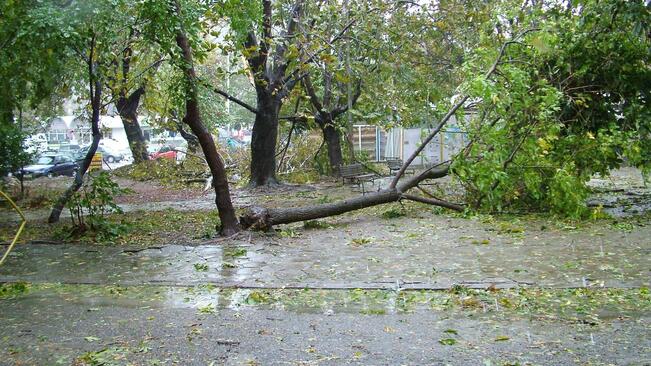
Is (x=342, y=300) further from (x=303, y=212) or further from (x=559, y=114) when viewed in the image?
(x=559, y=114)

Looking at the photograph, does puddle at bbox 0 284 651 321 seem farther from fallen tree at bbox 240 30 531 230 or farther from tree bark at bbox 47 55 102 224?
tree bark at bbox 47 55 102 224

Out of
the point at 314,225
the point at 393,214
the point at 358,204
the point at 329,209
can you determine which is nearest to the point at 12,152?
the point at 314,225

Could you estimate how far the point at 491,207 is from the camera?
11.9 m

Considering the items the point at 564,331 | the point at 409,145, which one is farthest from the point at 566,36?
the point at 409,145

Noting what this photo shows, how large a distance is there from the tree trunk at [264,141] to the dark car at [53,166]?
13693 millimetres

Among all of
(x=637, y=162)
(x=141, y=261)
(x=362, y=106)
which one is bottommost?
(x=141, y=261)

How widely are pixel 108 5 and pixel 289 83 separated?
10.0 meters

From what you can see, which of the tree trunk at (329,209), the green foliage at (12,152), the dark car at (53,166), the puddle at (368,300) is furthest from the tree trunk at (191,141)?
the puddle at (368,300)

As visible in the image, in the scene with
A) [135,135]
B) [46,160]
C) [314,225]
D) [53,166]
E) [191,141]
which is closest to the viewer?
[314,225]

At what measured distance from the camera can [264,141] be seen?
19.1 meters

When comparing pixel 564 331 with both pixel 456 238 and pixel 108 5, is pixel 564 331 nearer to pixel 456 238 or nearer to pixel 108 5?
pixel 456 238

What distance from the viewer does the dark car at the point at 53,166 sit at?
95.5ft

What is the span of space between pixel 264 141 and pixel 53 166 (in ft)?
52.1

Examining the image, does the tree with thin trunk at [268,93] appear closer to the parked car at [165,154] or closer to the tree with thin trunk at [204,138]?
the tree with thin trunk at [204,138]
